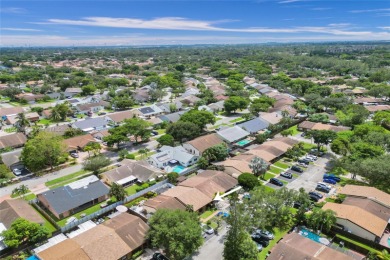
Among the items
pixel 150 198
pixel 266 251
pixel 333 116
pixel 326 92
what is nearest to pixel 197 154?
pixel 150 198

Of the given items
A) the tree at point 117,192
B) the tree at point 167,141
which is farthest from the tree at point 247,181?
the tree at point 167,141

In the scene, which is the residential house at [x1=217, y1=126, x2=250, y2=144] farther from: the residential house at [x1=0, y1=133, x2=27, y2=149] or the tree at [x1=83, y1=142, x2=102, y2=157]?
the residential house at [x1=0, y1=133, x2=27, y2=149]

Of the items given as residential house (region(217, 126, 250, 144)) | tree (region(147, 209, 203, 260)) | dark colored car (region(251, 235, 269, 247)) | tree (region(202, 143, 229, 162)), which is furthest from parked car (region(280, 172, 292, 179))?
tree (region(147, 209, 203, 260))

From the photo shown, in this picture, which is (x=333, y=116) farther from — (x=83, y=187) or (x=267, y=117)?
(x=83, y=187)

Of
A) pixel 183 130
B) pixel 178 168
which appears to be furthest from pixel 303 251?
pixel 183 130

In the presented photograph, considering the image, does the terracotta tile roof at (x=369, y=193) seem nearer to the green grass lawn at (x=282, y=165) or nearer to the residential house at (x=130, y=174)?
the green grass lawn at (x=282, y=165)

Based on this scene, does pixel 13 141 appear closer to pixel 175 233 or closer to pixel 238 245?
pixel 175 233
